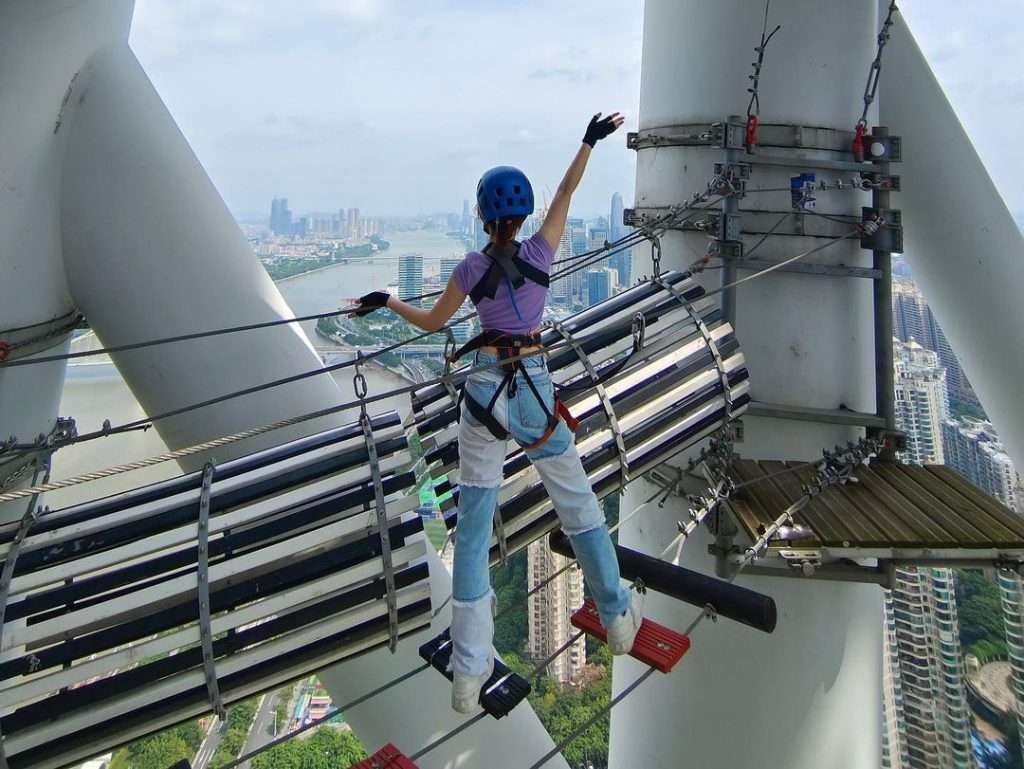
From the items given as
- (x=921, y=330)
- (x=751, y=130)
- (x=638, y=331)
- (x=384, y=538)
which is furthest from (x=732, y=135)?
(x=921, y=330)

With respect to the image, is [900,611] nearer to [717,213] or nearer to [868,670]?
[868,670]

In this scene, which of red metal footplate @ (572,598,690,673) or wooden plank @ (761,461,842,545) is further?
wooden plank @ (761,461,842,545)

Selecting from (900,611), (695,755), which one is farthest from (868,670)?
(900,611)

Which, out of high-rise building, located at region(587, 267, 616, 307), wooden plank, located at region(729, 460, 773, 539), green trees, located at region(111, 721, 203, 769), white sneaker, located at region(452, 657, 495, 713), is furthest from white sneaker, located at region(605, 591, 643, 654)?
green trees, located at region(111, 721, 203, 769)

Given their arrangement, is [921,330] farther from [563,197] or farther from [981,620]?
[563,197]

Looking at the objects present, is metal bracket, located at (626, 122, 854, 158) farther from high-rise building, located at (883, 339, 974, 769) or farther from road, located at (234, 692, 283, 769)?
road, located at (234, 692, 283, 769)

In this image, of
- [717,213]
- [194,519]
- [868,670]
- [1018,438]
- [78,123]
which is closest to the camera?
[194,519]
